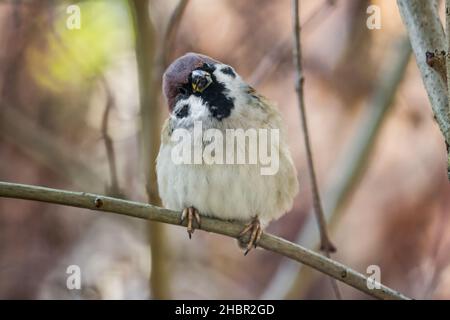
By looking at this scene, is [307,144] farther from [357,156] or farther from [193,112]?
[357,156]

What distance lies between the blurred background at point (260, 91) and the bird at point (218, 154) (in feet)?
2.33

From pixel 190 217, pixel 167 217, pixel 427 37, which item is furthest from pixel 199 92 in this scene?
pixel 427 37

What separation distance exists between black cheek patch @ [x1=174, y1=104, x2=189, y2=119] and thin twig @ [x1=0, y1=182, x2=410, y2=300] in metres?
0.50

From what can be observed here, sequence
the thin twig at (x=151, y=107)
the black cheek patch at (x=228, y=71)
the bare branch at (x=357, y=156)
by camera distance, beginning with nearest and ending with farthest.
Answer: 1. the black cheek patch at (x=228, y=71)
2. the thin twig at (x=151, y=107)
3. the bare branch at (x=357, y=156)

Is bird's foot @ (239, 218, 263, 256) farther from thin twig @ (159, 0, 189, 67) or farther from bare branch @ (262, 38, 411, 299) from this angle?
bare branch @ (262, 38, 411, 299)

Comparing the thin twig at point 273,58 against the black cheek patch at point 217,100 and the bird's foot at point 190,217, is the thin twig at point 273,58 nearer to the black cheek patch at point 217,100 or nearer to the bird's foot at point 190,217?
the black cheek patch at point 217,100

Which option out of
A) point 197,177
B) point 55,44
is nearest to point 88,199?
point 197,177

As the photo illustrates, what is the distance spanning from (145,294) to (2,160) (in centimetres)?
134

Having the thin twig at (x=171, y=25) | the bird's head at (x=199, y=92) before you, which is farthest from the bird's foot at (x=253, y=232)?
the thin twig at (x=171, y=25)

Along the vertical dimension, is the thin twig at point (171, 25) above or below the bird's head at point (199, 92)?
above

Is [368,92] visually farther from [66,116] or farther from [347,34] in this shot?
[66,116]

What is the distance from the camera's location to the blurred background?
4047mm

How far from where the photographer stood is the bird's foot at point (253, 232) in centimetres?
282

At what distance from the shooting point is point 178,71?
2.99m
